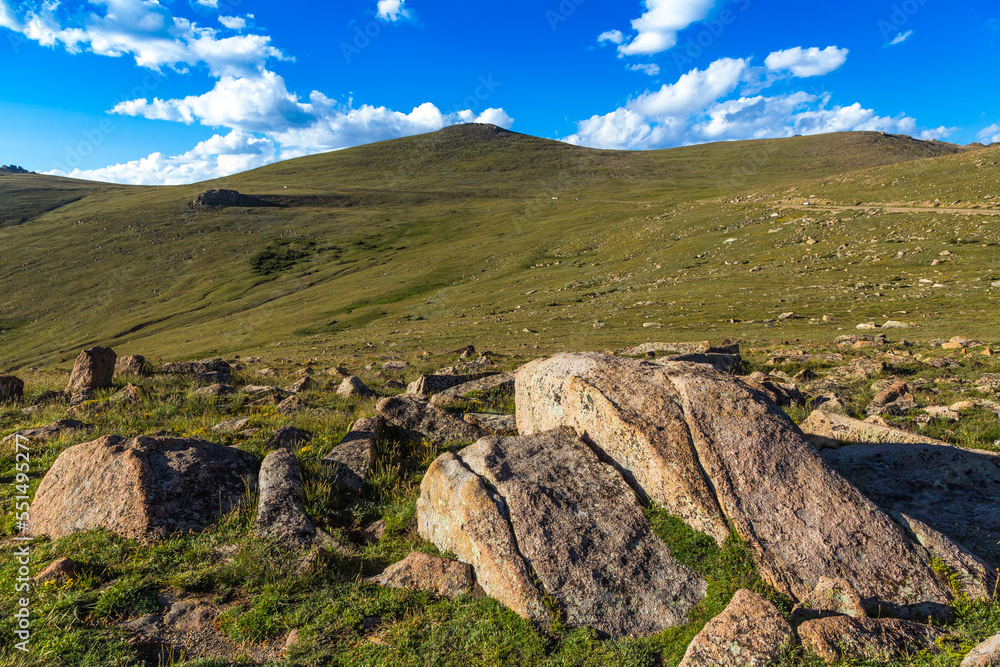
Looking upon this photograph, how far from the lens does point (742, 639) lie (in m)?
4.95

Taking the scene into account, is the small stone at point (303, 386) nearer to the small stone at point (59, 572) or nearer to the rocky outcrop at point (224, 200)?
the small stone at point (59, 572)

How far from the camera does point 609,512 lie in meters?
6.97

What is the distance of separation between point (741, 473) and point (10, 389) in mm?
20529

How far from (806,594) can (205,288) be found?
10413 centimetres

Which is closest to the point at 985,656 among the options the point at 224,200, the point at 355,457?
the point at 355,457

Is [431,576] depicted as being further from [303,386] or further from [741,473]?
[303,386]

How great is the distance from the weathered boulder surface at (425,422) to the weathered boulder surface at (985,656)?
8720 mm

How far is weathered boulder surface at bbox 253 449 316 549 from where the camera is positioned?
761 centimetres

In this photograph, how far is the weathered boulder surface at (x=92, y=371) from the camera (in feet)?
53.8

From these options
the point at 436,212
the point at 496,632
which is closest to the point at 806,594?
the point at 496,632

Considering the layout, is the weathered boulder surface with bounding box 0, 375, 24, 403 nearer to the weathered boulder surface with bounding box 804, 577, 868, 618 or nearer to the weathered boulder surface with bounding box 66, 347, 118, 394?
the weathered boulder surface with bounding box 66, 347, 118, 394

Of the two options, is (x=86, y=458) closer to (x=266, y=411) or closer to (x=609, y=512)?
(x=266, y=411)

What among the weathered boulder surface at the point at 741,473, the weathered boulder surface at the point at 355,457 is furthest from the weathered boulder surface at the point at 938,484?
the weathered boulder surface at the point at 355,457

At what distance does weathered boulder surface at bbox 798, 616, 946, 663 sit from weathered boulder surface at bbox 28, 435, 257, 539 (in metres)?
8.60
